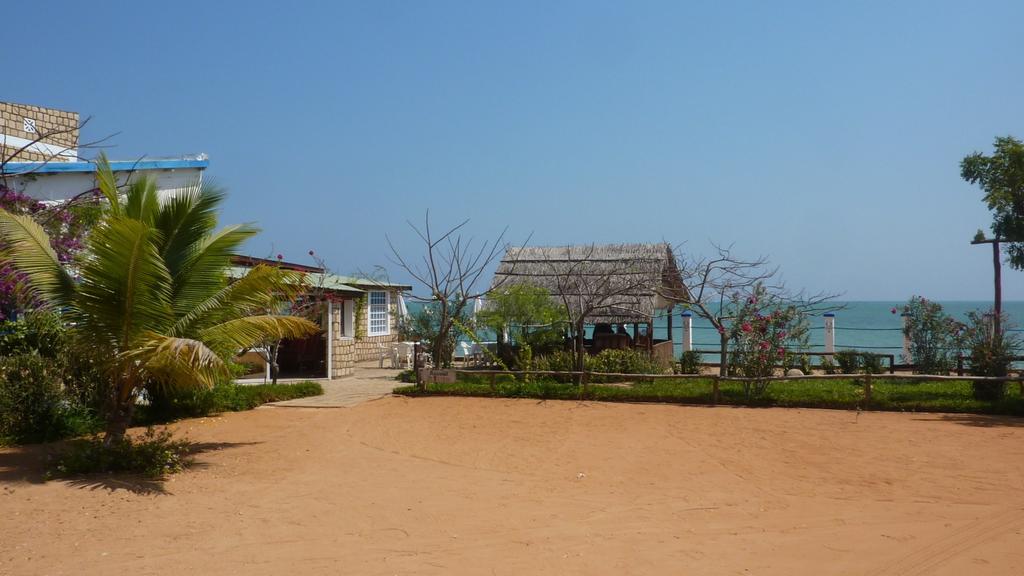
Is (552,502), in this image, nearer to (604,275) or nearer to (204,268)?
(204,268)

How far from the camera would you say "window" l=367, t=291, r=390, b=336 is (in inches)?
940

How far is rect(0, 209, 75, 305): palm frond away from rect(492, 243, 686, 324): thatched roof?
36.7ft

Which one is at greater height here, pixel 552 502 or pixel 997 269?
pixel 997 269

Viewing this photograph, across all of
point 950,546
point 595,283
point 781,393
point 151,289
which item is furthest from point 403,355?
point 950,546

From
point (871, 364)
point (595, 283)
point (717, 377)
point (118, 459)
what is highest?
point (595, 283)

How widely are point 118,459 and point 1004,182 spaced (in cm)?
1610

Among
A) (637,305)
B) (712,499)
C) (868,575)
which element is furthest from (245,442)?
(637,305)

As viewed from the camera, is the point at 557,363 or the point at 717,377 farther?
the point at 557,363

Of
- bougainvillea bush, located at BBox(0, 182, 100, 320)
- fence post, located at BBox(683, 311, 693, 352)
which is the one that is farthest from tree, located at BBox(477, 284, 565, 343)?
bougainvillea bush, located at BBox(0, 182, 100, 320)

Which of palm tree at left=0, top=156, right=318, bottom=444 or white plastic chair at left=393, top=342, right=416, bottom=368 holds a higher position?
palm tree at left=0, top=156, right=318, bottom=444

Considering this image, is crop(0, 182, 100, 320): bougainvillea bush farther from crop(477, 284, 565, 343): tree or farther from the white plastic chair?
the white plastic chair

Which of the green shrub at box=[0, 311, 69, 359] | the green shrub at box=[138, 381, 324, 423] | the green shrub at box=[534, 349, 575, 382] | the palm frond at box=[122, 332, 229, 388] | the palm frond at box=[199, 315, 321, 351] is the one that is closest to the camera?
the palm frond at box=[122, 332, 229, 388]

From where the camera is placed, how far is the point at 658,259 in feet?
65.1

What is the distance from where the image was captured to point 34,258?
870 centimetres
